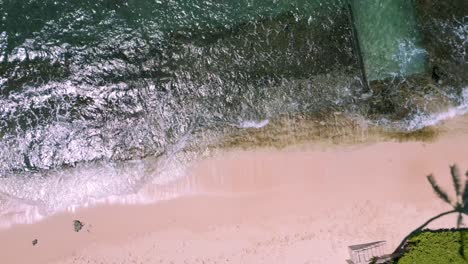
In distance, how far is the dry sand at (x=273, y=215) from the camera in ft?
37.4

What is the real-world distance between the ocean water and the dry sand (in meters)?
0.60

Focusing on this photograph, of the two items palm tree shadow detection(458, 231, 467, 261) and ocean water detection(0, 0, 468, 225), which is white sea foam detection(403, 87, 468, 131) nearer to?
ocean water detection(0, 0, 468, 225)

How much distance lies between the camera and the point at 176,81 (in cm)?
1265

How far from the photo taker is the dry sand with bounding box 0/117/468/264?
11.4 meters

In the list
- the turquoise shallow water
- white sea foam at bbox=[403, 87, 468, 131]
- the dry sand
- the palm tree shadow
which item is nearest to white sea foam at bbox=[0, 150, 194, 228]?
the dry sand

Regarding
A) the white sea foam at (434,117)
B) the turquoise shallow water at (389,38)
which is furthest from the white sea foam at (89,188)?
the white sea foam at (434,117)

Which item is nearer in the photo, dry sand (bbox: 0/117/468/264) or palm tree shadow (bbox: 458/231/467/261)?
palm tree shadow (bbox: 458/231/467/261)

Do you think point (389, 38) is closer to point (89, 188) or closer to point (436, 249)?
point (436, 249)

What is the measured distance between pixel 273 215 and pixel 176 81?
183 inches

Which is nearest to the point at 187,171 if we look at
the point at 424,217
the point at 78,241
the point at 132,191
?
the point at 132,191

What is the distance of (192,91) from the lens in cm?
1257

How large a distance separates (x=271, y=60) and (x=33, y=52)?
6910 mm

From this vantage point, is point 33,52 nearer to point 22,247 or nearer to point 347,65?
point 22,247

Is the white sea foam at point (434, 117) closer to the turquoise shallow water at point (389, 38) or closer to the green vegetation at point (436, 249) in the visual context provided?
the turquoise shallow water at point (389, 38)
